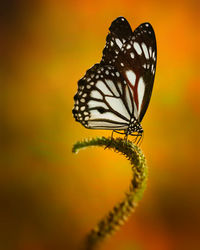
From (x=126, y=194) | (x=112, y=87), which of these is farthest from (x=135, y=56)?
(x=126, y=194)

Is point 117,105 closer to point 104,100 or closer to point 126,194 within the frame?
point 104,100

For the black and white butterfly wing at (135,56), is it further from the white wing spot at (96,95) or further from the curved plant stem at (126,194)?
the curved plant stem at (126,194)

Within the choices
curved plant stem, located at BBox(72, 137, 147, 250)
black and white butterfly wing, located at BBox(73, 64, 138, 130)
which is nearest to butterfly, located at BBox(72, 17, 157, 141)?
black and white butterfly wing, located at BBox(73, 64, 138, 130)

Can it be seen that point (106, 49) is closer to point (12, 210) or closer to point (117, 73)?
point (117, 73)

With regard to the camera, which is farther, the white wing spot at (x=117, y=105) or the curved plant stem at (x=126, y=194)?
the white wing spot at (x=117, y=105)

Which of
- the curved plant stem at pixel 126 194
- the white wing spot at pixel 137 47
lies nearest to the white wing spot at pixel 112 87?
the white wing spot at pixel 137 47

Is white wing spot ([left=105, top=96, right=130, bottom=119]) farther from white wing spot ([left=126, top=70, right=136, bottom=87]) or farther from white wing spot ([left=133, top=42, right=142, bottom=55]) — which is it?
white wing spot ([left=133, top=42, right=142, bottom=55])

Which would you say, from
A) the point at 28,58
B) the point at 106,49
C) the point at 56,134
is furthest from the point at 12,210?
the point at 106,49
